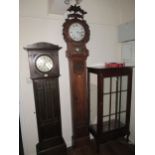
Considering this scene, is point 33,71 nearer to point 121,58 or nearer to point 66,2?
point 66,2

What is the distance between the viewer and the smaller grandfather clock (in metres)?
2.08

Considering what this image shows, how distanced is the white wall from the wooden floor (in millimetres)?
240

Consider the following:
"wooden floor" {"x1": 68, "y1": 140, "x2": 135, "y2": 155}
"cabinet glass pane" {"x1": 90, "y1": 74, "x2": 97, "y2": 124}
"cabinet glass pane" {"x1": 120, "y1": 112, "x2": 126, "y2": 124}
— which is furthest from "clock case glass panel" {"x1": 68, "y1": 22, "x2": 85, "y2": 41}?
"wooden floor" {"x1": 68, "y1": 140, "x2": 135, "y2": 155}

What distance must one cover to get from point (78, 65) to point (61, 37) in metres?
0.53

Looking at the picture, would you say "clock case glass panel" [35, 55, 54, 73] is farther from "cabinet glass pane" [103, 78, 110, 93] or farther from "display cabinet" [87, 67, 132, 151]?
"cabinet glass pane" [103, 78, 110, 93]

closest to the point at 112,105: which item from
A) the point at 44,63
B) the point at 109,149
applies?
the point at 109,149

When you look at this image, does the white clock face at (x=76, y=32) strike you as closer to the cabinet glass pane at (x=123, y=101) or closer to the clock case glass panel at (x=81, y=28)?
the clock case glass panel at (x=81, y=28)

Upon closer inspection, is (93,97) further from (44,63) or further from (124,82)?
(44,63)

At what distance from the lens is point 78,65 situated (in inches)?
93.3

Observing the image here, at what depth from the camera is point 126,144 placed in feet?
8.38

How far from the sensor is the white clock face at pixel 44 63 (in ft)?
6.93
